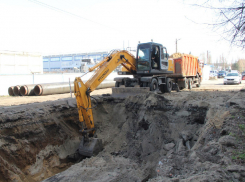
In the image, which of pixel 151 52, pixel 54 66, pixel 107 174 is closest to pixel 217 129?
pixel 107 174

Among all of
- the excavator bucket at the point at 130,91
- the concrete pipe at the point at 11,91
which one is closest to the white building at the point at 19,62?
the concrete pipe at the point at 11,91

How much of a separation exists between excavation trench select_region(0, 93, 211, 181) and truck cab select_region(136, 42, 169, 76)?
9.12 ft

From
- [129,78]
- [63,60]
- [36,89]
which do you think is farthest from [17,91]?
[63,60]

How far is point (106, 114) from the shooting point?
29.9 ft

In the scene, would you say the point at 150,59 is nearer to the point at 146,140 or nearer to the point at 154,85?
the point at 154,85

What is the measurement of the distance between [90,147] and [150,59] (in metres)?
6.03

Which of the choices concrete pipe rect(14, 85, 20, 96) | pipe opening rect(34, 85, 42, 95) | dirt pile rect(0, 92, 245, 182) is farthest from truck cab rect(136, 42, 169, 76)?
concrete pipe rect(14, 85, 20, 96)

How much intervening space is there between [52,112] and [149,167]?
4067mm

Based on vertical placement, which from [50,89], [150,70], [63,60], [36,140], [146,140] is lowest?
[146,140]

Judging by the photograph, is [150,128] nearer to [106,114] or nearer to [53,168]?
[106,114]

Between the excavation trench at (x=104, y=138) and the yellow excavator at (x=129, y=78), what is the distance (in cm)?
77

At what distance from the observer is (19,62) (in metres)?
32.3

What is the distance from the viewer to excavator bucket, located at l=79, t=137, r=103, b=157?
6.90 m

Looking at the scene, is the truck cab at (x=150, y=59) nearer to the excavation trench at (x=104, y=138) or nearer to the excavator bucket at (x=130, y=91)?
the excavator bucket at (x=130, y=91)
